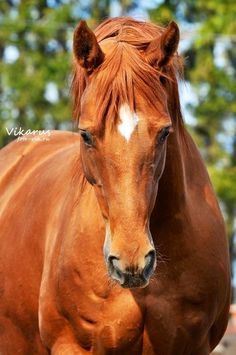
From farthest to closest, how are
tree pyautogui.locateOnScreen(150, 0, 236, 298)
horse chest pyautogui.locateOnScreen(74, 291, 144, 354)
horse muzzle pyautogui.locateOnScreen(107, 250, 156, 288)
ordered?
tree pyautogui.locateOnScreen(150, 0, 236, 298) → horse chest pyautogui.locateOnScreen(74, 291, 144, 354) → horse muzzle pyautogui.locateOnScreen(107, 250, 156, 288)

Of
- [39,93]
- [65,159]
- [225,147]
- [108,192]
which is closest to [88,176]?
[108,192]

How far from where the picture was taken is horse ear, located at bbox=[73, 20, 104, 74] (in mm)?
4742

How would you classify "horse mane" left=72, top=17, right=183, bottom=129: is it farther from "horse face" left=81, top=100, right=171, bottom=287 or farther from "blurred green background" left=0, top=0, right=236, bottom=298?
"blurred green background" left=0, top=0, right=236, bottom=298

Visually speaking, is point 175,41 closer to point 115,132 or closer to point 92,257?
point 115,132

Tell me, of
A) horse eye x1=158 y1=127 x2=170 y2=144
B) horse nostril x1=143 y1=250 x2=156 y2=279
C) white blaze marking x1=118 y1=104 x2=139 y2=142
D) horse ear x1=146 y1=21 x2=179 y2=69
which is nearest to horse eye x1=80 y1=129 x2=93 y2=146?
white blaze marking x1=118 y1=104 x2=139 y2=142

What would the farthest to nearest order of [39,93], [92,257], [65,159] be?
[39,93]
[65,159]
[92,257]

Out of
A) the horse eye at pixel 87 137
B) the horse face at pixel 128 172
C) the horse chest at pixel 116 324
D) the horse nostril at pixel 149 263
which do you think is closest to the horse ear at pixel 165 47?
the horse face at pixel 128 172

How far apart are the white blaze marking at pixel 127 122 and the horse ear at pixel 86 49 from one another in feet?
1.13

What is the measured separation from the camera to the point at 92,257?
5102 millimetres

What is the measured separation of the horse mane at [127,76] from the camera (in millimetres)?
4598

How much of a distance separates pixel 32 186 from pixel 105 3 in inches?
658

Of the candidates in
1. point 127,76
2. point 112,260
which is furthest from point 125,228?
point 127,76

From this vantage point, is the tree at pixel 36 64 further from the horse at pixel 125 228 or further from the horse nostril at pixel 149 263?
the horse nostril at pixel 149 263

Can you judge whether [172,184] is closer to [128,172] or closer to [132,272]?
[128,172]
